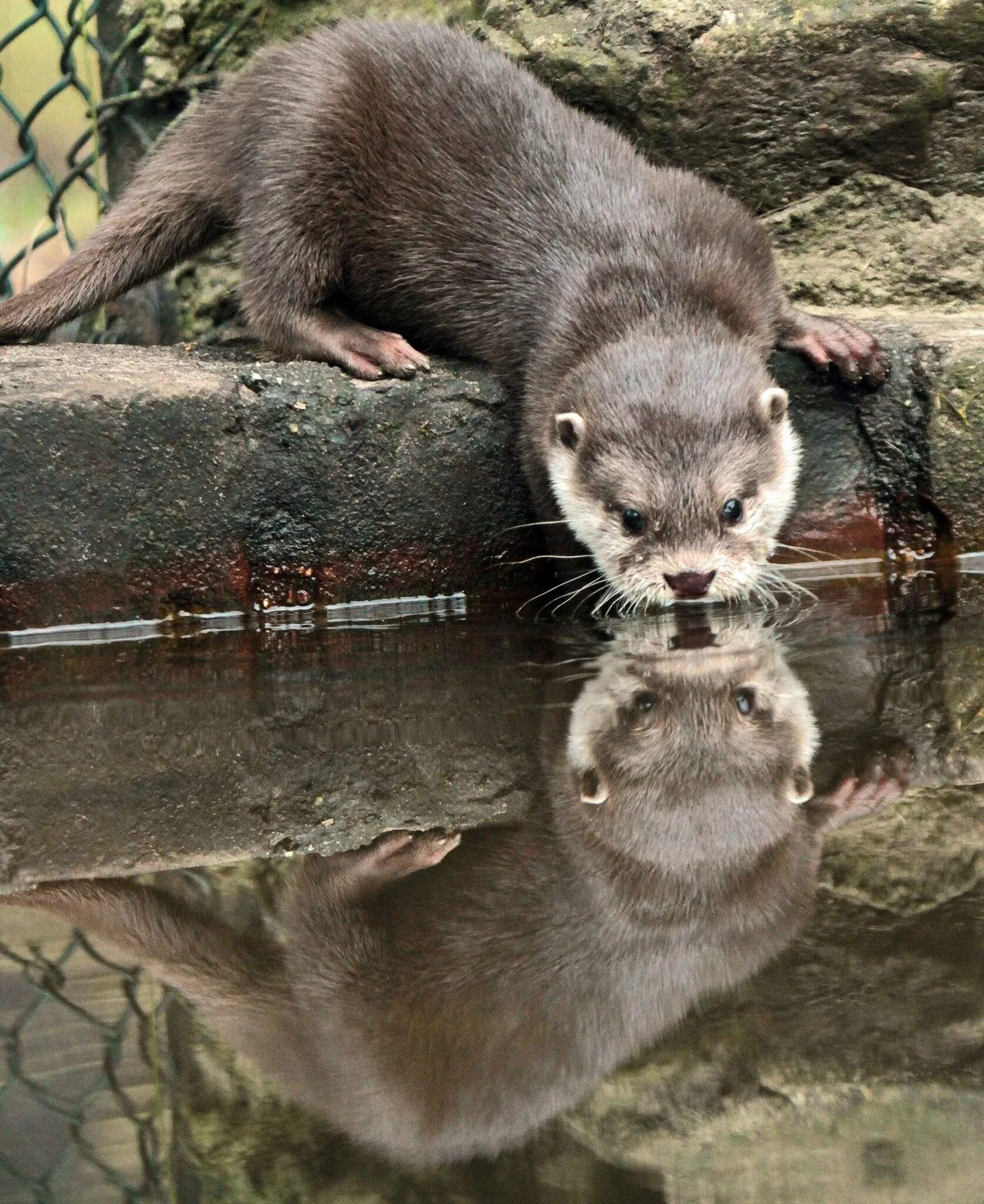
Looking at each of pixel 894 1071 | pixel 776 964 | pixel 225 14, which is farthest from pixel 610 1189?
pixel 225 14

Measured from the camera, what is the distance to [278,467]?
3.21 meters

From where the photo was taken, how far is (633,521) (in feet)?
10.0

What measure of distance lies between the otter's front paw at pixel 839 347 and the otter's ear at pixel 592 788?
1.77 m

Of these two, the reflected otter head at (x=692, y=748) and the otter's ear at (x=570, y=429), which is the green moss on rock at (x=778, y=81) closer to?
the otter's ear at (x=570, y=429)

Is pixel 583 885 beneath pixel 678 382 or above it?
above

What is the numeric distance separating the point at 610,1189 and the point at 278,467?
94.6 inches

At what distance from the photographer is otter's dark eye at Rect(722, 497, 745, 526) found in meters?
3.02

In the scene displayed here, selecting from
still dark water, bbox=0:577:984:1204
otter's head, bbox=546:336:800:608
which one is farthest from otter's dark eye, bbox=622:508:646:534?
still dark water, bbox=0:577:984:1204

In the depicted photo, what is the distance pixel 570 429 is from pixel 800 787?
145 cm

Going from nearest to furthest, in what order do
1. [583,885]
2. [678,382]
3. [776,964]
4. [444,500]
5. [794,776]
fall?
[776,964] → [583,885] → [794,776] → [678,382] → [444,500]

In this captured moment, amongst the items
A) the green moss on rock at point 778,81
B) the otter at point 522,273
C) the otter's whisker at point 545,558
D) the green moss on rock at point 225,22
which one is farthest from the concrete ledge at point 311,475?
the green moss on rock at point 225,22

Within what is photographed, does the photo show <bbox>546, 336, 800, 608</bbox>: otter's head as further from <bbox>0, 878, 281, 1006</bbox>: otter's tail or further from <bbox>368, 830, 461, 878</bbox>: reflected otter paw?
<bbox>0, 878, 281, 1006</bbox>: otter's tail

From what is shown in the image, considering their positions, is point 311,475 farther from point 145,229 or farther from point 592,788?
point 592,788

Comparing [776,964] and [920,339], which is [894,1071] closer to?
[776,964]
